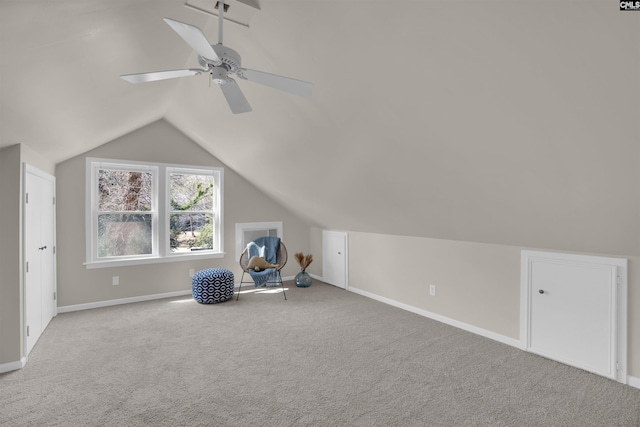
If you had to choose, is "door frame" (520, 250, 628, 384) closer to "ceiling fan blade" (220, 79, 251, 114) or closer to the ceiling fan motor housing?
"ceiling fan blade" (220, 79, 251, 114)

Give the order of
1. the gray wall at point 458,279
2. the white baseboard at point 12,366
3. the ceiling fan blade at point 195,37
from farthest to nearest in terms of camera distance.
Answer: the gray wall at point 458,279 → the white baseboard at point 12,366 → the ceiling fan blade at point 195,37

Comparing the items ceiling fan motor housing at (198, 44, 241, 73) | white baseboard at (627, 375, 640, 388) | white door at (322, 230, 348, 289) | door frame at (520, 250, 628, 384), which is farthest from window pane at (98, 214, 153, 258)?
white baseboard at (627, 375, 640, 388)

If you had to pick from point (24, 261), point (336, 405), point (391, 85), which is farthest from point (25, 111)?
point (336, 405)

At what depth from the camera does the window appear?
4617 millimetres

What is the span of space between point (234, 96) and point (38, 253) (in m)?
2.89

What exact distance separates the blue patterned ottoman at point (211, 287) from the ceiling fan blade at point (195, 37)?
3565mm

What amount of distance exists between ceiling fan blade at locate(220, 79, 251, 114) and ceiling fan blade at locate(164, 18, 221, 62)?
0.24 m

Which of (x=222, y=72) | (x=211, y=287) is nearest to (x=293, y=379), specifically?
(x=222, y=72)

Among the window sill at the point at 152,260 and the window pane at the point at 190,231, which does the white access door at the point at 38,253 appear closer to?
the window sill at the point at 152,260

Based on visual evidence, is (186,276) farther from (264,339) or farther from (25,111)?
(25,111)

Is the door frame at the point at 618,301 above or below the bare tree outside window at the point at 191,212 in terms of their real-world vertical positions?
below

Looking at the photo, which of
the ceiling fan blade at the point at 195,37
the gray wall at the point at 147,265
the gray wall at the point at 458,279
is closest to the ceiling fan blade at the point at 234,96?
the ceiling fan blade at the point at 195,37

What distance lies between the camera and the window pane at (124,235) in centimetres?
466

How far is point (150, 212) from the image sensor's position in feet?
16.3
